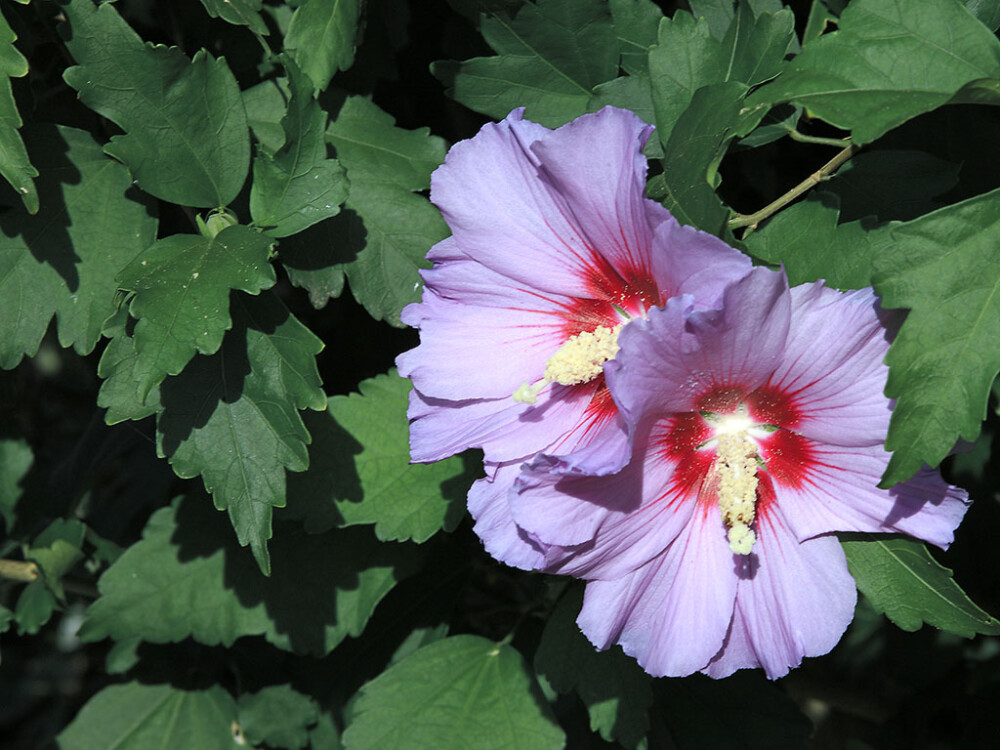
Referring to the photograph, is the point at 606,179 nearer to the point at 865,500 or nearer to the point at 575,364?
the point at 575,364

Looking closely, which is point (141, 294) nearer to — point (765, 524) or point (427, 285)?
point (427, 285)

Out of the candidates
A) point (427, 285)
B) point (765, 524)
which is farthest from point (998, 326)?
→ point (427, 285)

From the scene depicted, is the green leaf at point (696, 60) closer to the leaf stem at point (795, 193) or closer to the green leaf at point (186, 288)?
the leaf stem at point (795, 193)

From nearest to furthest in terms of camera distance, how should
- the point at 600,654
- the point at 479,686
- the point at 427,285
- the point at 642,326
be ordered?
the point at 642,326, the point at 427,285, the point at 600,654, the point at 479,686

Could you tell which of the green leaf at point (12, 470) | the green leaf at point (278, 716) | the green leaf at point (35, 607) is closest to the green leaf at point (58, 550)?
the green leaf at point (35, 607)

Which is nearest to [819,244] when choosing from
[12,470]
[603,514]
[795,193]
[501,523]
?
[795,193]

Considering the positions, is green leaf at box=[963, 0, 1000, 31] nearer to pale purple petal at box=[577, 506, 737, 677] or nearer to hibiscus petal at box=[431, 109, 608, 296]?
hibiscus petal at box=[431, 109, 608, 296]
